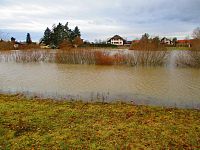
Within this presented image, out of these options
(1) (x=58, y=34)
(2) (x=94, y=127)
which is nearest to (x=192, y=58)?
(2) (x=94, y=127)

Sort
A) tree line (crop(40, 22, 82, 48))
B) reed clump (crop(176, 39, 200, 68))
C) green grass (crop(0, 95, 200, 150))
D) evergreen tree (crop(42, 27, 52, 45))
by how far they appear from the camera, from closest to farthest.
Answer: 1. green grass (crop(0, 95, 200, 150))
2. reed clump (crop(176, 39, 200, 68))
3. tree line (crop(40, 22, 82, 48))
4. evergreen tree (crop(42, 27, 52, 45))

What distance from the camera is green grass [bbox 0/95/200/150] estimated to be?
5035mm

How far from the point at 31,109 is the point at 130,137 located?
348 cm

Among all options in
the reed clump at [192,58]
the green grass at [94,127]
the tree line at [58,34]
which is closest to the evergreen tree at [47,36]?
the tree line at [58,34]

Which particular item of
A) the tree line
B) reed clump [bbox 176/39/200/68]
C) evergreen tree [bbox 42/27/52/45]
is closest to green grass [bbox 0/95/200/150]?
reed clump [bbox 176/39/200/68]

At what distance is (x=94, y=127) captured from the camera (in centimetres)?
601

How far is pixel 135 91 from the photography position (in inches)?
471

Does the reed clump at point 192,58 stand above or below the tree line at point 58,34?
below

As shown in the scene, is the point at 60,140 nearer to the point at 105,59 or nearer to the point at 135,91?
the point at 135,91

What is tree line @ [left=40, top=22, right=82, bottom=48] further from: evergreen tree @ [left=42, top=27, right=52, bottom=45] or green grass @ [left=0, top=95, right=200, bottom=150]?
green grass @ [left=0, top=95, right=200, bottom=150]

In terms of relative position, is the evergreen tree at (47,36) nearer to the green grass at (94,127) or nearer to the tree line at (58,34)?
the tree line at (58,34)

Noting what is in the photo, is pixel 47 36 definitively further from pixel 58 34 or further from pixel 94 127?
pixel 94 127

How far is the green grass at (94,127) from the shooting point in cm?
504

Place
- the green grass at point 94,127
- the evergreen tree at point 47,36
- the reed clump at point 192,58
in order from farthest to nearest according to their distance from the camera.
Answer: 1. the evergreen tree at point 47,36
2. the reed clump at point 192,58
3. the green grass at point 94,127
